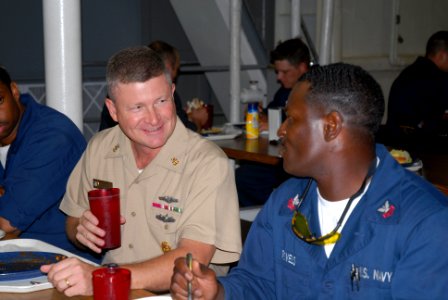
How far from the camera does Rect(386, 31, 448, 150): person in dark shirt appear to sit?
5871mm

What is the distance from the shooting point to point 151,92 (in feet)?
7.82

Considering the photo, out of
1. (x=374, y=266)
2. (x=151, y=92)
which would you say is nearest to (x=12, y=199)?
(x=151, y=92)

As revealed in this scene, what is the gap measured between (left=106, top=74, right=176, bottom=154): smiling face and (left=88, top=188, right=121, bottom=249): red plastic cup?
0.35 m

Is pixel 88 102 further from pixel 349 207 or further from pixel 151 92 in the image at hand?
pixel 349 207

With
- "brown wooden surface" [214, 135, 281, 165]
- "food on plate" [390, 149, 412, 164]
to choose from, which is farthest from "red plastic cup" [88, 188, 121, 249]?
"brown wooden surface" [214, 135, 281, 165]

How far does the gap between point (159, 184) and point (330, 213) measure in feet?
2.35

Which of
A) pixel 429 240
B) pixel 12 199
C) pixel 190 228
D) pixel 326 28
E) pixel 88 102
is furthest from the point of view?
pixel 88 102

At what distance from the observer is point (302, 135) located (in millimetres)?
1941

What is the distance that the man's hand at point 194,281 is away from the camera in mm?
1850

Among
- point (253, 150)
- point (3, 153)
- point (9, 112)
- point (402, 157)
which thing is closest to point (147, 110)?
point (9, 112)

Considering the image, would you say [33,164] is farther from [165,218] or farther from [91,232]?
[91,232]

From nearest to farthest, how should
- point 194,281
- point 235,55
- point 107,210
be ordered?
point 194,281 < point 107,210 < point 235,55

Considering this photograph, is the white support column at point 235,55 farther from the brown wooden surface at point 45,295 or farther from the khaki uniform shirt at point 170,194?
the brown wooden surface at point 45,295

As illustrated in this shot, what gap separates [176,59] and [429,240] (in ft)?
12.1
